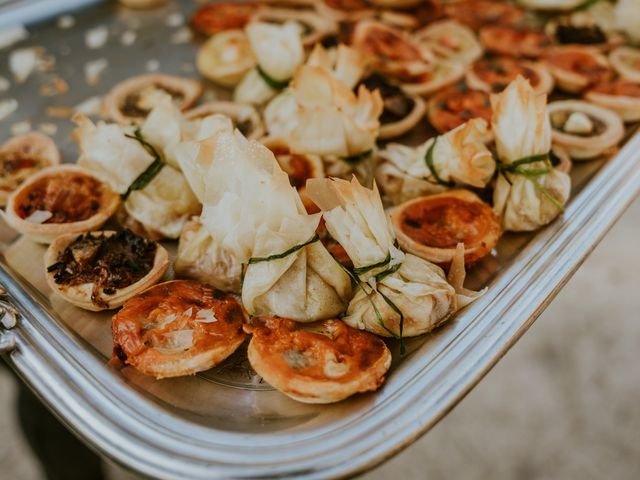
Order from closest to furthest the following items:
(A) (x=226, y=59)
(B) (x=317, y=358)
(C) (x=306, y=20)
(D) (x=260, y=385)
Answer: (B) (x=317, y=358) → (D) (x=260, y=385) → (A) (x=226, y=59) → (C) (x=306, y=20)

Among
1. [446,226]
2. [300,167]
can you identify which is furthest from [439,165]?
[300,167]

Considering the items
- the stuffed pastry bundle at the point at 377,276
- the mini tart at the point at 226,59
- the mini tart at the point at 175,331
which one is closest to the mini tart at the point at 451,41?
the mini tart at the point at 226,59

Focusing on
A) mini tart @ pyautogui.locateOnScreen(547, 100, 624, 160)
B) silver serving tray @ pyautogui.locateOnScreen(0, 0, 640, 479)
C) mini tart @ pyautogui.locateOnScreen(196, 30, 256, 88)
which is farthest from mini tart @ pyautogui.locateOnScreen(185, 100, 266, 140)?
mini tart @ pyautogui.locateOnScreen(547, 100, 624, 160)

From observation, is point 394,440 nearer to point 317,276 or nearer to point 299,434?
point 299,434

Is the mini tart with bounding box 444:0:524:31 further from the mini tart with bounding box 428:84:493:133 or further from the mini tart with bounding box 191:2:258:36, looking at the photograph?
the mini tart with bounding box 191:2:258:36

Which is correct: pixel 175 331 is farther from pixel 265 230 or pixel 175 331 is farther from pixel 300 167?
pixel 300 167

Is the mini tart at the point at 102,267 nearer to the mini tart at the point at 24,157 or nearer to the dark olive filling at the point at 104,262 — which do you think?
the dark olive filling at the point at 104,262

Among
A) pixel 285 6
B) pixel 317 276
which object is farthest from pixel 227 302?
pixel 285 6
